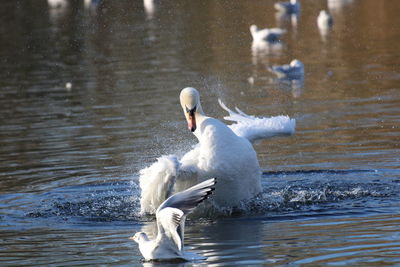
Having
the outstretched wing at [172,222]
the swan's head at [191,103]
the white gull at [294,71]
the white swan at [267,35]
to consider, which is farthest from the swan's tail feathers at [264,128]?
the white swan at [267,35]

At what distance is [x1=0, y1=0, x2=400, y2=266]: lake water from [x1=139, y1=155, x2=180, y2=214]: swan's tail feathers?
333mm

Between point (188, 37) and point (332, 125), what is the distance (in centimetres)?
1623

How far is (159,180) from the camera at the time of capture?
9648 mm

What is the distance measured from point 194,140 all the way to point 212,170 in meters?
5.53

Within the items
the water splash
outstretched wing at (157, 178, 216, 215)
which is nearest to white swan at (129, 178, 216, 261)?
outstretched wing at (157, 178, 216, 215)

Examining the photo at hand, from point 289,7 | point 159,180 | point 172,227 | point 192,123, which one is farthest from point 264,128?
point 289,7

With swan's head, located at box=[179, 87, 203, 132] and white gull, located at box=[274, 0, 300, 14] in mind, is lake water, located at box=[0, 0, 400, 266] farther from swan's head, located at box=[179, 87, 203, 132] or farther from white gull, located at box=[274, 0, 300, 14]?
white gull, located at box=[274, 0, 300, 14]

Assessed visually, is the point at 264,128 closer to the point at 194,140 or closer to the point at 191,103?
the point at 191,103

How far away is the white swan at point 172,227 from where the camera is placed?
7.86 metres

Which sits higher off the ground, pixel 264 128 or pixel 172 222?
pixel 264 128

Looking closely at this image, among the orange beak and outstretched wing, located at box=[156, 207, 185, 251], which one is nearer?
outstretched wing, located at box=[156, 207, 185, 251]

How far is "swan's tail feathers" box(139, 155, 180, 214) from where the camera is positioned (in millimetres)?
9500

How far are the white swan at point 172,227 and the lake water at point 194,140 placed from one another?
26 cm

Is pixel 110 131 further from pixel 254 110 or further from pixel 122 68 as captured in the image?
pixel 122 68
